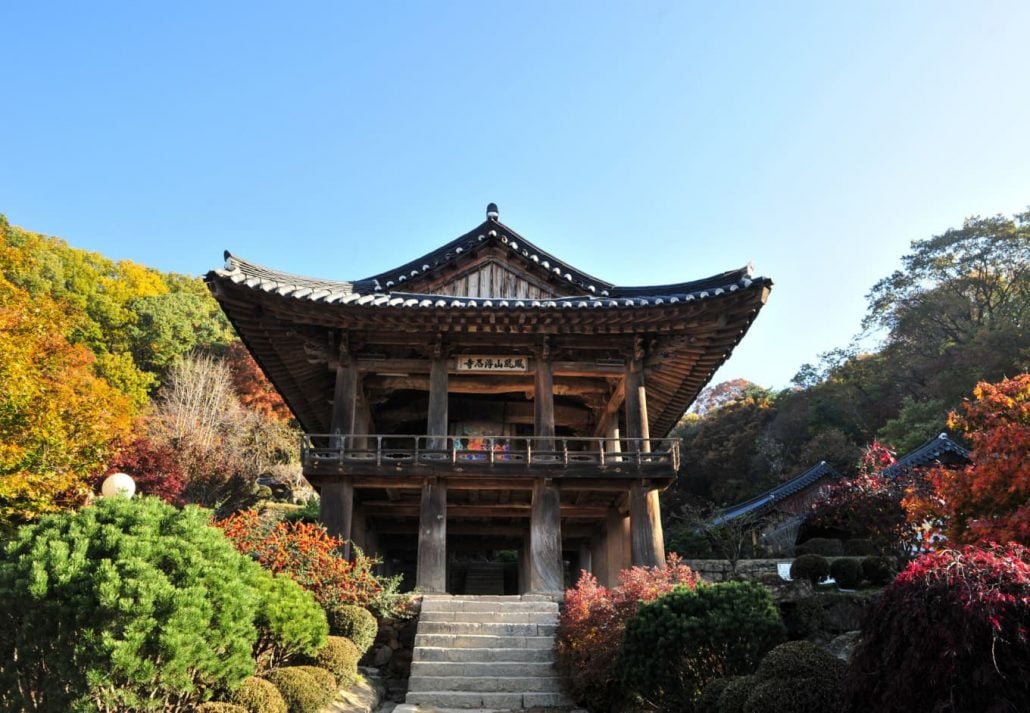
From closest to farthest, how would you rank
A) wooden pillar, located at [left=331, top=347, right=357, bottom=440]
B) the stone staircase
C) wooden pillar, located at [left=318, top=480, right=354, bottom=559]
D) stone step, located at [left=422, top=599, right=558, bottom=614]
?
the stone staircase → stone step, located at [left=422, top=599, right=558, bottom=614] → wooden pillar, located at [left=318, top=480, right=354, bottom=559] → wooden pillar, located at [left=331, top=347, right=357, bottom=440]

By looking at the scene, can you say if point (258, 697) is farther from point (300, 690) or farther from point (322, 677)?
point (322, 677)

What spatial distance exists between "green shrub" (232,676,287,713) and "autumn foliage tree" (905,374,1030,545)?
809 centimetres

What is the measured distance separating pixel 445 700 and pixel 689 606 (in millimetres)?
4158

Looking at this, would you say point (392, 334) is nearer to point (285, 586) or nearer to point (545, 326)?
point (545, 326)

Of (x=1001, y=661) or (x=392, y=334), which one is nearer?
(x=1001, y=661)

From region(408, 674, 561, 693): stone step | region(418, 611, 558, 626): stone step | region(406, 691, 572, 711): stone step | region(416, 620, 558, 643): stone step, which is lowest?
region(406, 691, 572, 711): stone step

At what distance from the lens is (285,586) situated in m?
9.84

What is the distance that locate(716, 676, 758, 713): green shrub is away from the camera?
6930 mm

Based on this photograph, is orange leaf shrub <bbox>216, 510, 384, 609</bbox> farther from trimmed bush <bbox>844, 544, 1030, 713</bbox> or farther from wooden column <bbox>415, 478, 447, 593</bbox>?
trimmed bush <bbox>844, 544, 1030, 713</bbox>

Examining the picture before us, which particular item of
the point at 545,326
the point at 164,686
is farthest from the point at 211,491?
the point at 164,686

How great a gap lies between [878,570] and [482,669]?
8595mm

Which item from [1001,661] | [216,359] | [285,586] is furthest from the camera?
[216,359]

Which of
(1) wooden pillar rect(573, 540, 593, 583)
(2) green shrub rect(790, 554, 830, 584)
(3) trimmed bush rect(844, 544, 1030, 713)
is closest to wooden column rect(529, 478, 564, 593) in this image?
(2) green shrub rect(790, 554, 830, 584)

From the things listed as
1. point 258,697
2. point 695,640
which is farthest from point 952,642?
point 258,697
